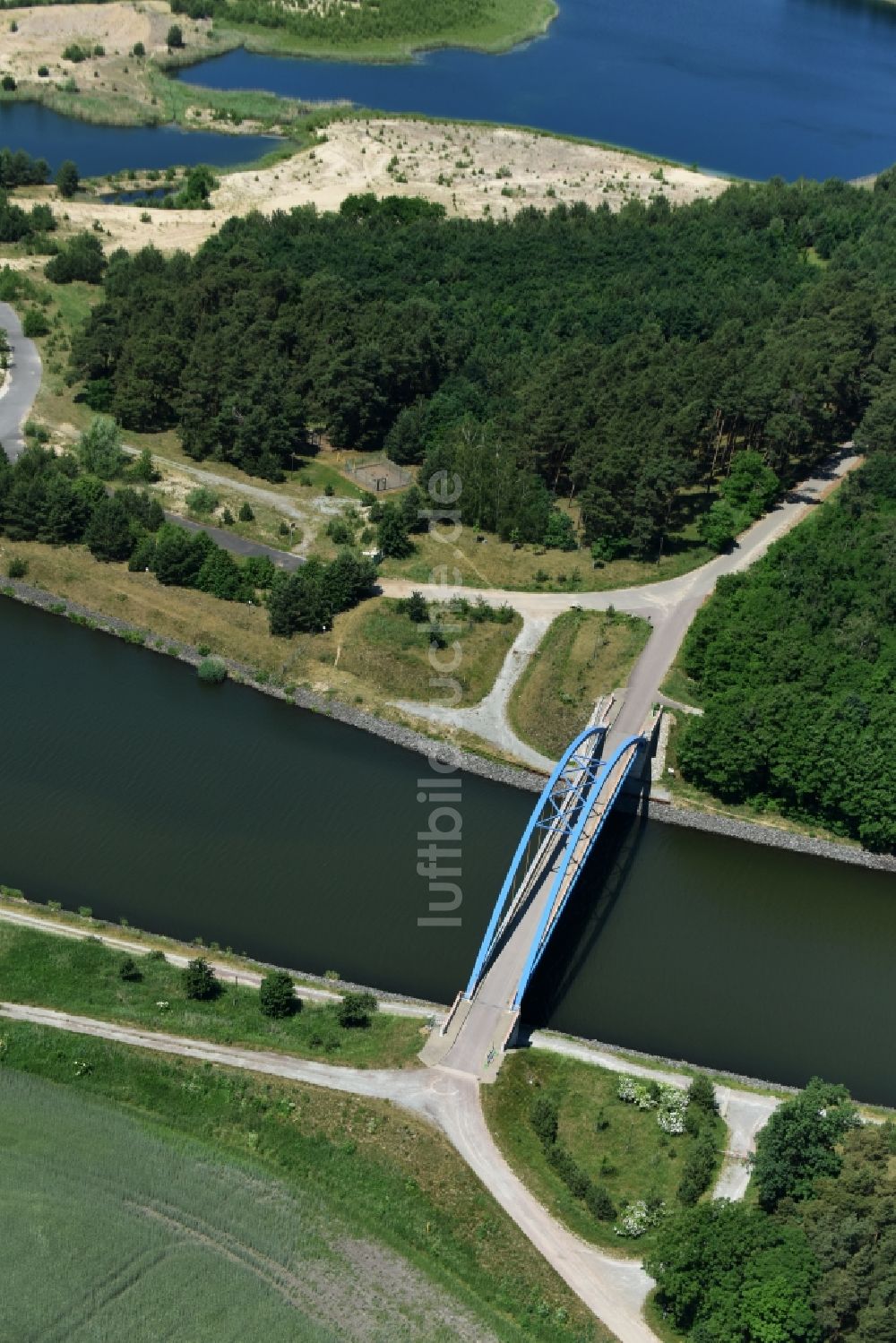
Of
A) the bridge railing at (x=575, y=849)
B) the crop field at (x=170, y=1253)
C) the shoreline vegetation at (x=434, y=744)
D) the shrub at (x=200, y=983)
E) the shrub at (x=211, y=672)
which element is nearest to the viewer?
the crop field at (x=170, y=1253)

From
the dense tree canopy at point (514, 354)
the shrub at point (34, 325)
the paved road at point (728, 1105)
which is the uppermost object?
the dense tree canopy at point (514, 354)

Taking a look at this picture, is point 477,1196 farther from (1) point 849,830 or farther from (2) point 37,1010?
(1) point 849,830

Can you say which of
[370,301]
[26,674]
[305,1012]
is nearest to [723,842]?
[305,1012]

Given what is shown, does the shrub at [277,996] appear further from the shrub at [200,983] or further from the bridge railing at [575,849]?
the bridge railing at [575,849]

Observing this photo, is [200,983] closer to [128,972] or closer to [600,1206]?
[128,972]

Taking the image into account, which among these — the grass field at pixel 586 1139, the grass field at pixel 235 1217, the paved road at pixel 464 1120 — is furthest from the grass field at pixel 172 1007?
the grass field at pixel 586 1139
